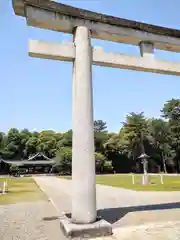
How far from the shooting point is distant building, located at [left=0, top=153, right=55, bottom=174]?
58.0m

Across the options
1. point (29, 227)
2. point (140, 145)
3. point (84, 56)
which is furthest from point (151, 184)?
point (140, 145)

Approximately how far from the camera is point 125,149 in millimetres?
57719

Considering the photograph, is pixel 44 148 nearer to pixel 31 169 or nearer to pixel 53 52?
pixel 31 169

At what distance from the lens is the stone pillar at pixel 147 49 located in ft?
21.5

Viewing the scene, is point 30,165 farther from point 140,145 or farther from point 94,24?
point 94,24

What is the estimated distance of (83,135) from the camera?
535 centimetres

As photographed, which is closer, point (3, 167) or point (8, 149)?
A: point (3, 167)

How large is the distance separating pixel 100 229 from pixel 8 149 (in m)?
69.5

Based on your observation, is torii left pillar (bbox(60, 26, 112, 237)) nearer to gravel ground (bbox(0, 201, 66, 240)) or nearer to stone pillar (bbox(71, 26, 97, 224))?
stone pillar (bbox(71, 26, 97, 224))

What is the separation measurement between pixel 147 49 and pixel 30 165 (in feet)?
186

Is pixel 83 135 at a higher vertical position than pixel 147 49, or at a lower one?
lower

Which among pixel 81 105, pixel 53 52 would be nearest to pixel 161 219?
pixel 81 105

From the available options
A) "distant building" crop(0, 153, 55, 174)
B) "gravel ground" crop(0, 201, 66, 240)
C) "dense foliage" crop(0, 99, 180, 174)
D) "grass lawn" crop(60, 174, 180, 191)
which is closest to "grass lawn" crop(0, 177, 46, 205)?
"gravel ground" crop(0, 201, 66, 240)

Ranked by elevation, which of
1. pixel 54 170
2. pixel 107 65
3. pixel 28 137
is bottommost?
pixel 54 170
